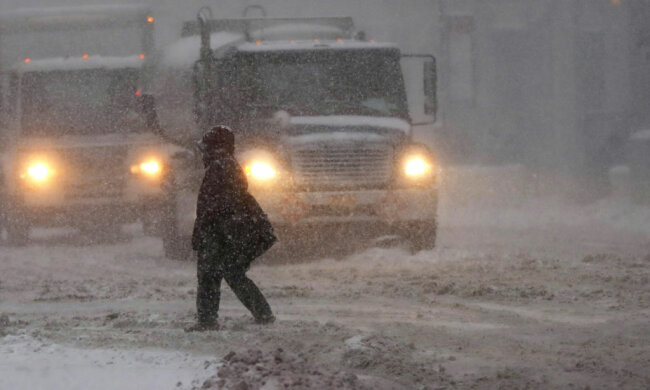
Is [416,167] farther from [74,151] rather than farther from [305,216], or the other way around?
[74,151]

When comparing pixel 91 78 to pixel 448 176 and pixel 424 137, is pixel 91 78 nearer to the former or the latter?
pixel 448 176

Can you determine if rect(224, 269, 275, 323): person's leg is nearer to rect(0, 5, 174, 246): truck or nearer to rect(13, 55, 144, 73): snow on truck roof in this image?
rect(0, 5, 174, 246): truck

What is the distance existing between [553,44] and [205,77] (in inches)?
592

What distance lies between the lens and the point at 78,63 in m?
17.4

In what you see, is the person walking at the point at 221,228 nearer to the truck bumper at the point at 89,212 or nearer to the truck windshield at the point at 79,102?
the truck bumper at the point at 89,212

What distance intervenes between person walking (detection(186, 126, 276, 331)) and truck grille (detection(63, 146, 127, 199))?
29.2 feet

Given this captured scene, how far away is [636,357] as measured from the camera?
6992mm

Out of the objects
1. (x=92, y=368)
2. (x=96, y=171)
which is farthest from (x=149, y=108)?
(x=92, y=368)

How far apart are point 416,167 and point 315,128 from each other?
1.25m

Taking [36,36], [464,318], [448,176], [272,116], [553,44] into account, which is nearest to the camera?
[464,318]

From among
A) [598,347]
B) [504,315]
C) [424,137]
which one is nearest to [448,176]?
[424,137]

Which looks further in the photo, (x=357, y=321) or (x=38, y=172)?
(x=38, y=172)

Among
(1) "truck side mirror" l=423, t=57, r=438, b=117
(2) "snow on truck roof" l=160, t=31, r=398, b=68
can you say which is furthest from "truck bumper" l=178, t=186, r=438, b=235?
(2) "snow on truck roof" l=160, t=31, r=398, b=68

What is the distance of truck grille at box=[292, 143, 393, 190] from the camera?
43.4ft
